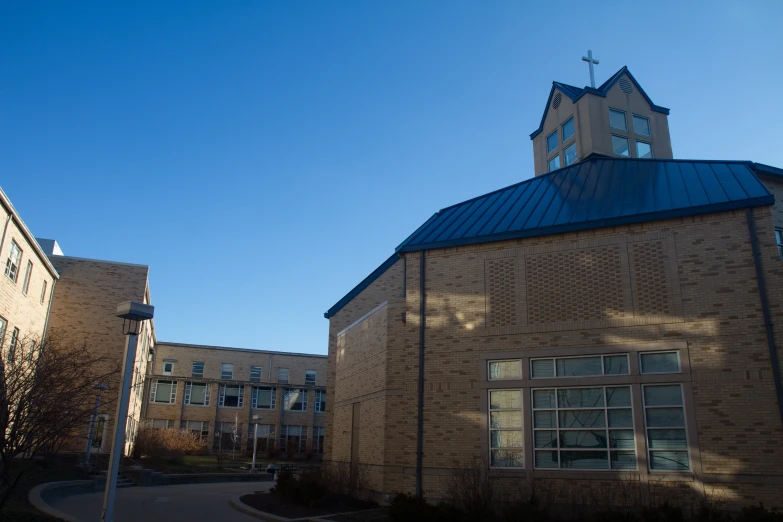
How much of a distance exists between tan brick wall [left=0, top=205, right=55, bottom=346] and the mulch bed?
31.3 ft

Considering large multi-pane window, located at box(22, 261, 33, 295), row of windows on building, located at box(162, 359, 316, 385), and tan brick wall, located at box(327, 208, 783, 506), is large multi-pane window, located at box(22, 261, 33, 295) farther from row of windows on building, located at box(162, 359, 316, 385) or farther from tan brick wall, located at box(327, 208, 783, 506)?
row of windows on building, located at box(162, 359, 316, 385)

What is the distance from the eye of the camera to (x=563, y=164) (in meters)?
27.2

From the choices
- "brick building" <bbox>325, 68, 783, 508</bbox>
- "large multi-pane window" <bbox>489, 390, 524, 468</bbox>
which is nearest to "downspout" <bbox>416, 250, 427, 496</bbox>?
"brick building" <bbox>325, 68, 783, 508</bbox>

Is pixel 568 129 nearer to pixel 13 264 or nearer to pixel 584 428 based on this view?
pixel 584 428

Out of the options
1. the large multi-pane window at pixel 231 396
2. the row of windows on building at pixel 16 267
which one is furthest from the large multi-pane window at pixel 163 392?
the row of windows on building at pixel 16 267

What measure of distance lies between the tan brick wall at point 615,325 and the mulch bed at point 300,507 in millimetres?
1017

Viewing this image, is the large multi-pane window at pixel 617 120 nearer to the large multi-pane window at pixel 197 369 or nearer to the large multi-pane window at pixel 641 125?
the large multi-pane window at pixel 641 125

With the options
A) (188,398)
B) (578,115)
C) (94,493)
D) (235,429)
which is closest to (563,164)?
(578,115)

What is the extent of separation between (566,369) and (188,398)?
43.8 metres

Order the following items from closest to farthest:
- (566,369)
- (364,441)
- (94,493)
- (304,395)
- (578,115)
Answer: (566,369) → (364,441) → (94,493) → (578,115) → (304,395)

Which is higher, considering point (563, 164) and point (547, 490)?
point (563, 164)

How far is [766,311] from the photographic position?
1525cm

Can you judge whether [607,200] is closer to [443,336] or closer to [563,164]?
[443,336]

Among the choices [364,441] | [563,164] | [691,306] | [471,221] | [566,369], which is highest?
[563,164]
